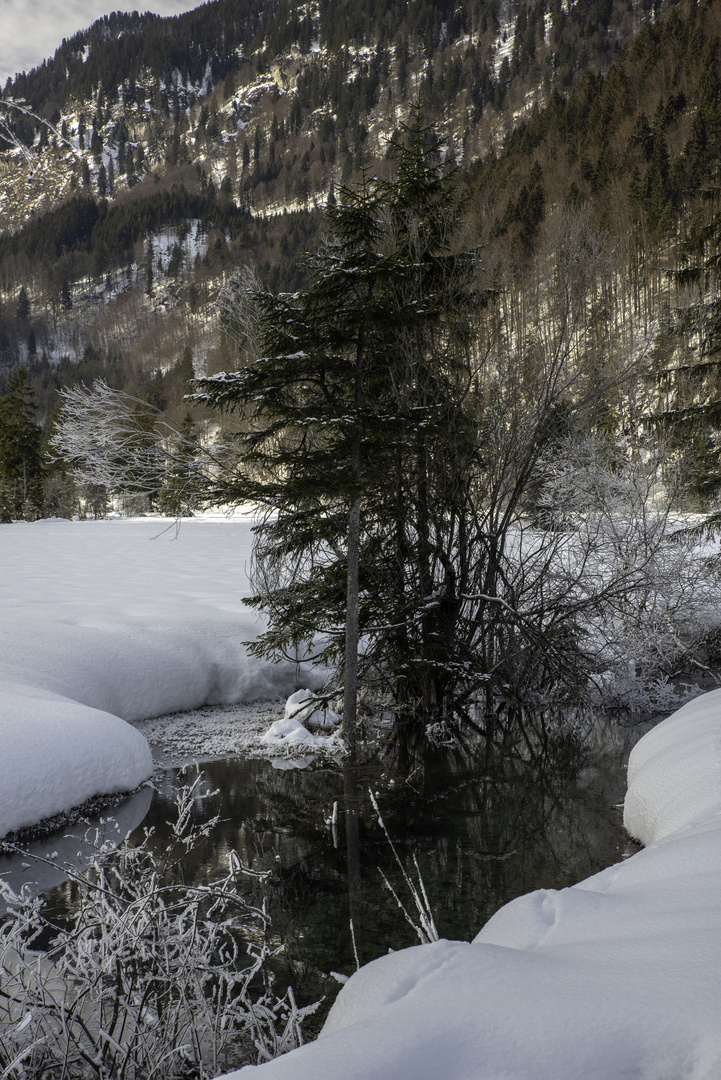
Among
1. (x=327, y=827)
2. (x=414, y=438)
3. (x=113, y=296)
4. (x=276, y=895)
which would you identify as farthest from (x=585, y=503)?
(x=113, y=296)

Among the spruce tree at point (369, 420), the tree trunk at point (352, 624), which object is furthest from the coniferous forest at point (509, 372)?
the tree trunk at point (352, 624)

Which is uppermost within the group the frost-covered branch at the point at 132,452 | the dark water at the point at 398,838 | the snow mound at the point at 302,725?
the frost-covered branch at the point at 132,452

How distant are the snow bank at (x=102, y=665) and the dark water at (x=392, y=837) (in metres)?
0.63

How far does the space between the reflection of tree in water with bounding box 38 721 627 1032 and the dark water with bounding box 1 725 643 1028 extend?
0.5 inches

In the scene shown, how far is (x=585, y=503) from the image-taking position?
36.1 ft

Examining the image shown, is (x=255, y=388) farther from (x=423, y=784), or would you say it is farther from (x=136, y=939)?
(x=136, y=939)

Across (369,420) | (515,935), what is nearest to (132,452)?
(369,420)

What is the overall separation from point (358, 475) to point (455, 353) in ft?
8.27

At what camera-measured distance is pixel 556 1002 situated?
1.73m

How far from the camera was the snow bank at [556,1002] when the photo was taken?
5.14 feet

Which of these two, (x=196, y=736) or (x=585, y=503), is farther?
(x=585, y=503)

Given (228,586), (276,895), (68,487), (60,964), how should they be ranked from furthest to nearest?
1. (68,487)
2. (228,586)
3. (276,895)
4. (60,964)

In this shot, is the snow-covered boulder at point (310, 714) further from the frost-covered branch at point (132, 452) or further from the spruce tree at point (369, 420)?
the frost-covered branch at point (132, 452)

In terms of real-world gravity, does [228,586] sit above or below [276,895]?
above
